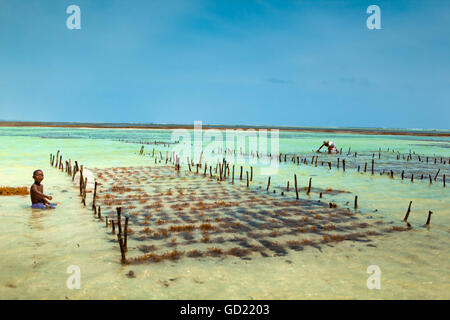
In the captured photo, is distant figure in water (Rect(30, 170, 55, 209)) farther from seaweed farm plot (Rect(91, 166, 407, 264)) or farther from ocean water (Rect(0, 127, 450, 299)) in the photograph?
seaweed farm plot (Rect(91, 166, 407, 264))

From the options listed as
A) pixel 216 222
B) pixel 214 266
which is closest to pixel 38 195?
pixel 216 222

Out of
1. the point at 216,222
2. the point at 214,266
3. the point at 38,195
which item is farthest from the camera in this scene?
the point at 38,195

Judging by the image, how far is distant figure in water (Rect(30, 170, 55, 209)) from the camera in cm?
1052

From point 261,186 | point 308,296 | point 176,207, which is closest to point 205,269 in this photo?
point 308,296

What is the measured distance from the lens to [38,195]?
1058 cm

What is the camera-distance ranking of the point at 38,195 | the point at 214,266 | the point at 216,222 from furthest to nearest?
the point at 38,195, the point at 216,222, the point at 214,266

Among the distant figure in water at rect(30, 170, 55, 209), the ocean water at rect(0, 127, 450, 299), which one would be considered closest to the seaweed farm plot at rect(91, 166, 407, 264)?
the ocean water at rect(0, 127, 450, 299)

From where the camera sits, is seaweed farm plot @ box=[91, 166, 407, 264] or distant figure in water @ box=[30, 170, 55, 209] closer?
seaweed farm plot @ box=[91, 166, 407, 264]

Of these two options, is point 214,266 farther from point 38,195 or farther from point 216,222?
Result: point 38,195

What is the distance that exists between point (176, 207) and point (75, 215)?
3083mm

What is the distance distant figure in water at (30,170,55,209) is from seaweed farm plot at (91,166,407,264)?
1.71 metres

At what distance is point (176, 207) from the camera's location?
448 inches

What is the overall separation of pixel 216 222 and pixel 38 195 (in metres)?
5.66
